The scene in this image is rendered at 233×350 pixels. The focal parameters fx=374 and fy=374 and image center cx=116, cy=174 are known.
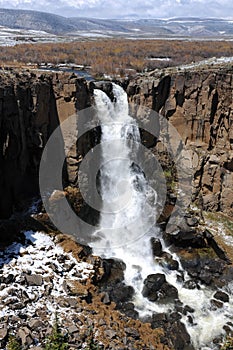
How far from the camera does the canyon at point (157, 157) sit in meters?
22.5

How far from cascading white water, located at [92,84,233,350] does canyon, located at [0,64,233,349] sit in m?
0.55

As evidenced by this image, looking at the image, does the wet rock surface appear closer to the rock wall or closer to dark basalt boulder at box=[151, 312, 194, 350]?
dark basalt boulder at box=[151, 312, 194, 350]

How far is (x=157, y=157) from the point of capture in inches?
1308

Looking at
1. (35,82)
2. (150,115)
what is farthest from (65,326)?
(150,115)

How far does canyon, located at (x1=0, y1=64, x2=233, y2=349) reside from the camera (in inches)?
885

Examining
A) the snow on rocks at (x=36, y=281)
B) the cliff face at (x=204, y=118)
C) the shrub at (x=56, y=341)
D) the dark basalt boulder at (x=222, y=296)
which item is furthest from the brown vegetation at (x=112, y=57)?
the shrub at (x=56, y=341)

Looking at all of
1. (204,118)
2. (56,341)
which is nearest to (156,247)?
(56,341)

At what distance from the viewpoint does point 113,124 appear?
32.0 m

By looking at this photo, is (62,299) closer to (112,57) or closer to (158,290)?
(158,290)

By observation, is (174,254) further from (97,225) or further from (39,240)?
(39,240)

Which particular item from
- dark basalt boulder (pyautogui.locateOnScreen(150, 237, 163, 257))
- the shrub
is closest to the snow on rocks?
the shrub

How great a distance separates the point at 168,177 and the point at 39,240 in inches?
519

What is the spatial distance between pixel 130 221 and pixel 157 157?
7.54m

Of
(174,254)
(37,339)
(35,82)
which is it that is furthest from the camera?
(35,82)
